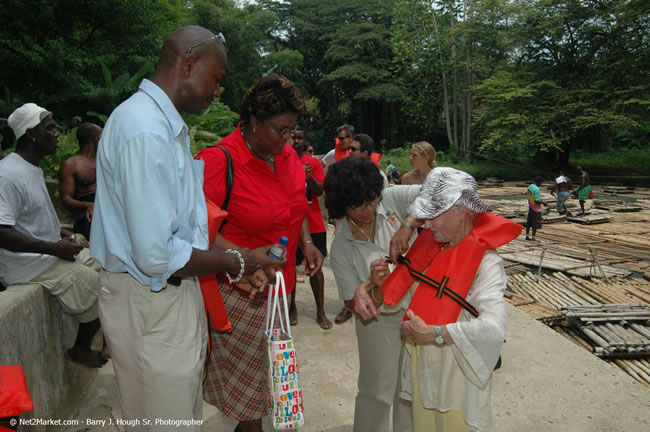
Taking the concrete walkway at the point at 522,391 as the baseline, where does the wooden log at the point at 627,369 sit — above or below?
below

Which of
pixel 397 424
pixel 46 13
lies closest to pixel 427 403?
pixel 397 424

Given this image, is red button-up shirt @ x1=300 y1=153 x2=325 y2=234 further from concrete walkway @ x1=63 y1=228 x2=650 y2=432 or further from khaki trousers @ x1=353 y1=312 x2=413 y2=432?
khaki trousers @ x1=353 y1=312 x2=413 y2=432

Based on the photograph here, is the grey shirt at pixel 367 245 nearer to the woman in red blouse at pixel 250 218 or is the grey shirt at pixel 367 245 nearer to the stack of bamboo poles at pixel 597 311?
the woman in red blouse at pixel 250 218

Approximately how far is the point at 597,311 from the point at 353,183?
5865 mm

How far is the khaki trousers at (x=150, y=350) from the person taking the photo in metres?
1.64

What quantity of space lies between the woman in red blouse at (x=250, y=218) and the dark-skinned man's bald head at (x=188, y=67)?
534mm

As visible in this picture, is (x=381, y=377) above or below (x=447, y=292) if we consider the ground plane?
below

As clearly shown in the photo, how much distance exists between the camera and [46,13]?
9.95 m

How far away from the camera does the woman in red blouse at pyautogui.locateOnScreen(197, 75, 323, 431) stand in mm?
2320

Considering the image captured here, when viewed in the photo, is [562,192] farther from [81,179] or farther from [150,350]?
[150,350]

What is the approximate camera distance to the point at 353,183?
8.13 feet

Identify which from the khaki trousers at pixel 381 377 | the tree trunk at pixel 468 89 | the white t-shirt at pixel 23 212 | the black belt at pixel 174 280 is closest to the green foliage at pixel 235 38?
the tree trunk at pixel 468 89

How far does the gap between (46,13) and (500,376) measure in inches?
448

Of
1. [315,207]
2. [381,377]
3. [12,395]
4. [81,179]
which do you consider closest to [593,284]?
[315,207]
